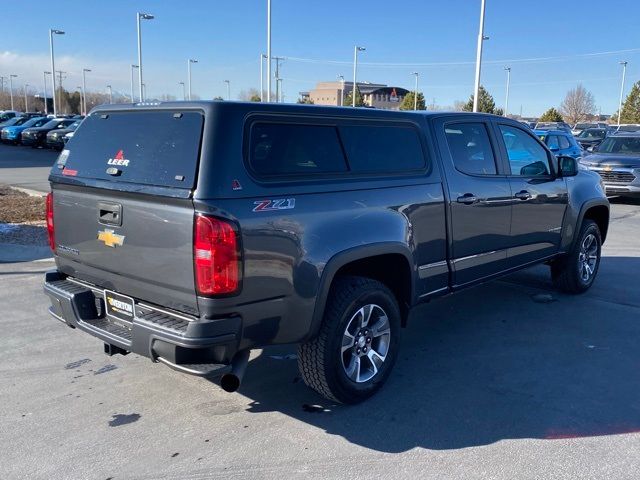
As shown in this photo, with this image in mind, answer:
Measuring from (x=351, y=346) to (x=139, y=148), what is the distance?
6.18 feet

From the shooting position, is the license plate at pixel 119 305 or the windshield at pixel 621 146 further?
the windshield at pixel 621 146

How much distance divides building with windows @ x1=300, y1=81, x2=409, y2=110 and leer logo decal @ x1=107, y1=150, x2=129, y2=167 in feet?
150

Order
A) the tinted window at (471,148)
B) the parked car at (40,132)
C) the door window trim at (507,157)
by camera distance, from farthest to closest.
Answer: the parked car at (40,132)
the door window trim at (507,157)
the tinted window at (471,148)

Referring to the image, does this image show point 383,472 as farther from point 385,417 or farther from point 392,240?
point 392,240

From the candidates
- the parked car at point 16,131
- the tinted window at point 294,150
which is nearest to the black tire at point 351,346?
the tinted window at point 294,150

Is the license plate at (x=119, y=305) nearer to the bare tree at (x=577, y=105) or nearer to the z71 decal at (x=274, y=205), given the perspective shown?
the z71 decal at (x=274, y=205)

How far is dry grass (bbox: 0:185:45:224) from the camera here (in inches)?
421

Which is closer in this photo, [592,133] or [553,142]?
[553,142]

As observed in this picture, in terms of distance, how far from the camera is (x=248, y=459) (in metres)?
3.41

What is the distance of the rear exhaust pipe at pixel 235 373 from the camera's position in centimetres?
335

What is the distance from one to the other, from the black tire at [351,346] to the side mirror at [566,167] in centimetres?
296

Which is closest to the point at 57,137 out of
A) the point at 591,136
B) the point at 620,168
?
the point at 620,168

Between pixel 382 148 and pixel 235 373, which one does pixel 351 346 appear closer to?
pixel 235 373

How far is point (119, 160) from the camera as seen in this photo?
370cm
